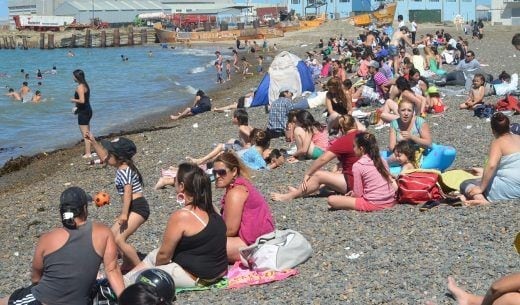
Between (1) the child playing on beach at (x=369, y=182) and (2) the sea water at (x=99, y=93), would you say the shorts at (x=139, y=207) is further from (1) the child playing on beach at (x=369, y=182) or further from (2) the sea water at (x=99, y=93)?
(2) the sea water at (x=99, y=93)

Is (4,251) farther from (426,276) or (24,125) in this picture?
(24,125)

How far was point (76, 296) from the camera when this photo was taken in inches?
199

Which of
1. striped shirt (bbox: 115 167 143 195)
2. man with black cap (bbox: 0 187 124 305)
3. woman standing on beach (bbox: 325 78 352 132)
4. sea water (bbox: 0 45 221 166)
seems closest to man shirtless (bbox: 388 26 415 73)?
sea water (bbox: 0 45 221 166)

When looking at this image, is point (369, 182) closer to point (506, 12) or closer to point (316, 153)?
point (316, 153)

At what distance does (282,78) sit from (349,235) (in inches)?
435

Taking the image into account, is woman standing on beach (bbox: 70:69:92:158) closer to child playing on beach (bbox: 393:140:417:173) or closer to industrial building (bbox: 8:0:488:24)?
child playing on beach (bbox: 393:140:417:173)

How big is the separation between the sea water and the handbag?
435 inches

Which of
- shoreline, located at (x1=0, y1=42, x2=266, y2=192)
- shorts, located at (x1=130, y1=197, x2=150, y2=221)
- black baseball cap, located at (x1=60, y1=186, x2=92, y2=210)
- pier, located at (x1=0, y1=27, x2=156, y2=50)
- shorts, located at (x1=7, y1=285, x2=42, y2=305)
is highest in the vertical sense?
pier, located at (x1=0, y1=27, x2=156, y2=50)

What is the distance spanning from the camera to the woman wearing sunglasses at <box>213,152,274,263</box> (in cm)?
657

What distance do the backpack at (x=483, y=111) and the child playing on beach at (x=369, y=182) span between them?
5709mm

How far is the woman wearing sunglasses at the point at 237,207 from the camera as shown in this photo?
6574 millimetres

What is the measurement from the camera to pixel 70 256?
497 cm

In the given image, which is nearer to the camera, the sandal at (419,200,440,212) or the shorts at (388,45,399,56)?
the sandal at (419,200,440,212)

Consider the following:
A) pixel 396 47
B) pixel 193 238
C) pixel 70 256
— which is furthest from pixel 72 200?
pixel 396 47
